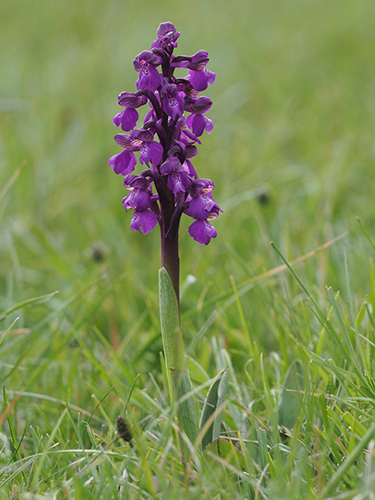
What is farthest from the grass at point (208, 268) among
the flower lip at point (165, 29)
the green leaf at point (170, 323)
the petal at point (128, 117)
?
the flower lip at point (165, 29)

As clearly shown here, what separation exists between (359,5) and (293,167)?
712cm

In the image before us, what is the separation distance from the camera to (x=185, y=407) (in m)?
1.90

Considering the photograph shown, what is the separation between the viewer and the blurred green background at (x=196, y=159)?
3568mm

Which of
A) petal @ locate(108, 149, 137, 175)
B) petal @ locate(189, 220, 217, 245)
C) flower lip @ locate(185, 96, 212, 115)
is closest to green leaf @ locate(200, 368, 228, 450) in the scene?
petal @ locate(189, 220, 217, 245)

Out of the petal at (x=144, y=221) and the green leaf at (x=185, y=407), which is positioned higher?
the petal at (x=144, y=221)

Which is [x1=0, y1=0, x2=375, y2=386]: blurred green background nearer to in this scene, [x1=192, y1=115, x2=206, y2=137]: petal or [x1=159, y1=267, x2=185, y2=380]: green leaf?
[x1=159, y1=267, x2=185, y2=380]: green leaf

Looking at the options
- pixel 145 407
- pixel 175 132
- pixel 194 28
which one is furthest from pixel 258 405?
pixel 194 28

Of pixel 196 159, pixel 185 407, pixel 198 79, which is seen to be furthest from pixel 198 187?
pixel 196 159

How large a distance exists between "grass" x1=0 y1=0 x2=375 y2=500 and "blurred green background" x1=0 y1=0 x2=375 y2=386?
0.03 metres

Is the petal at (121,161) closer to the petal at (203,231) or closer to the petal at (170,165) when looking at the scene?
the petal at (170,165)

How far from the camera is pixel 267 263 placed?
3.72 m

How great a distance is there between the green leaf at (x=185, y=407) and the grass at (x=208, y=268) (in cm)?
11

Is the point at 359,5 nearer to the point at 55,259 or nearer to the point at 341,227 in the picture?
the point at 341,227

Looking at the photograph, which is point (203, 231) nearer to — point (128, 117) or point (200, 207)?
point (200, 207)
